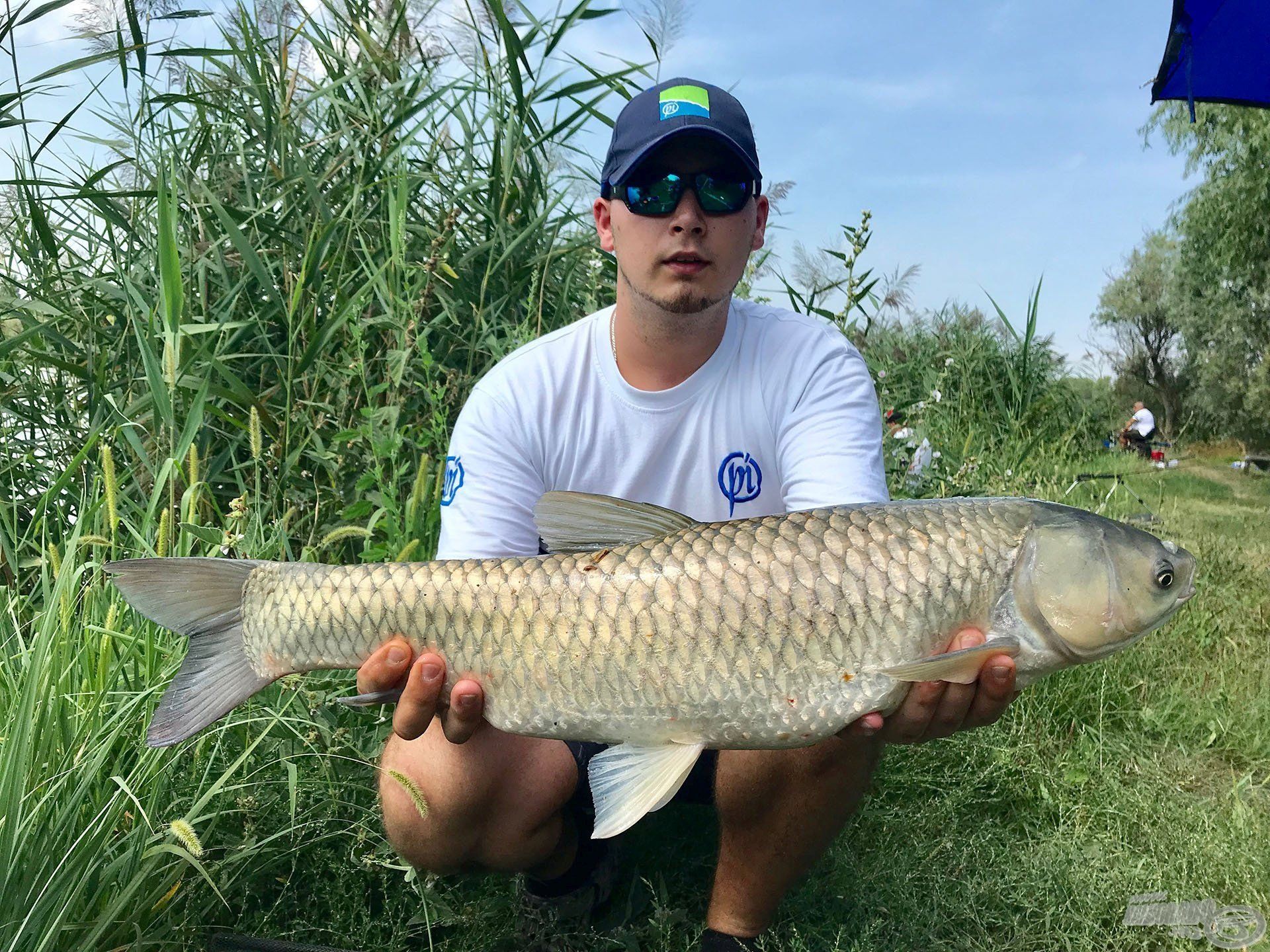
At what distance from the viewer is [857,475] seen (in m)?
1.63

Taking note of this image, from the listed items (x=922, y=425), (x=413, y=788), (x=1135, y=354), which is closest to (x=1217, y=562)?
(x=922, y=425)

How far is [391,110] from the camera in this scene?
9.31ft

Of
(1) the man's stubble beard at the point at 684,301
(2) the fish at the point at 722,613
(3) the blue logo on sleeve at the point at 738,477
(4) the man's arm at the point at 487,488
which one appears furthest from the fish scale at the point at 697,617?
(1) the man's stubble beard at the point at 684,301

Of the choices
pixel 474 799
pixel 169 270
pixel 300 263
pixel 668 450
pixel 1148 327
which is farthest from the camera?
pixel 1148 327

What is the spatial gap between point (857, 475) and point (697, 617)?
1.69 ft

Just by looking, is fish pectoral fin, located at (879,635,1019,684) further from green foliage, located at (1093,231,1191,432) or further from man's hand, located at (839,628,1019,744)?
green foliage, located at (1093,231,1191,432)

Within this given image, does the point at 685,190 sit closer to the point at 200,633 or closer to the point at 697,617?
the point at 697,617

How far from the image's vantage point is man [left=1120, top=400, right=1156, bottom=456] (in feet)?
43.4

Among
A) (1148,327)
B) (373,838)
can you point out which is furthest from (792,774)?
(1148,327)

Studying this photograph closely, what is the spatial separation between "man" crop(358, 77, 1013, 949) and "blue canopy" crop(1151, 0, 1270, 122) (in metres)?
4.81

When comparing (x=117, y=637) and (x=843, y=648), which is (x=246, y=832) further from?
(x=843, y=648)

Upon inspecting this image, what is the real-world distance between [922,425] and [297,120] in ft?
6.94

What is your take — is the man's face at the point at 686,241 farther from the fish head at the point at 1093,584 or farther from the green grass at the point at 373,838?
the green grass at the point at 373,838

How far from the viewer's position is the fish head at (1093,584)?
48.8 inches
